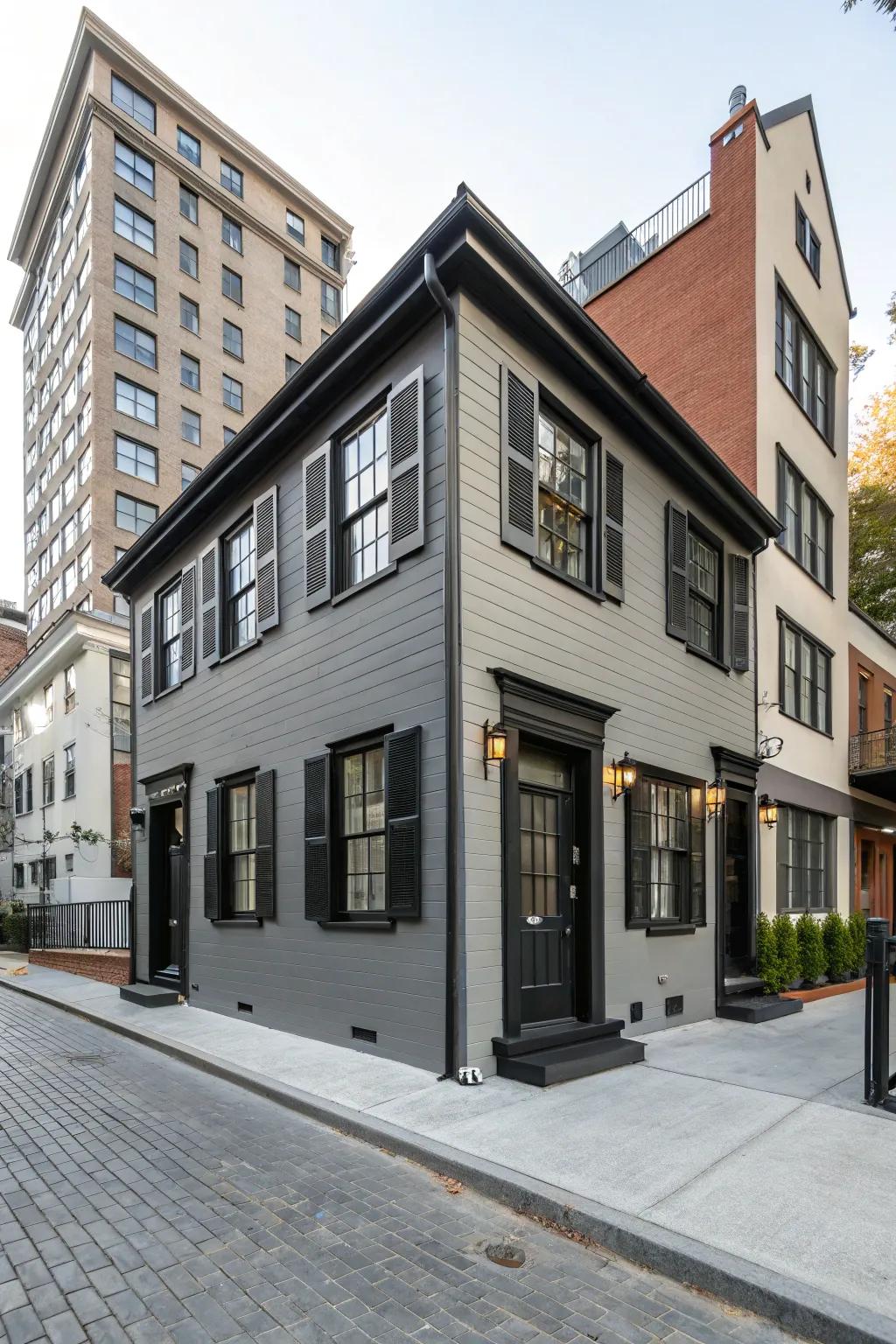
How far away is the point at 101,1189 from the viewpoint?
4.57m

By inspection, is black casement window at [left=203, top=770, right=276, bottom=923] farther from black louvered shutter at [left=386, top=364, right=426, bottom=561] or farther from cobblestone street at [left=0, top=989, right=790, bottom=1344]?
cobblestone street at [left=0, top=989, right=790, bottom=1344]

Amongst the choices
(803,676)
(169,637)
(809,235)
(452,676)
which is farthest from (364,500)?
(809,235)

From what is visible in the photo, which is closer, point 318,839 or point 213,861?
point 318,839

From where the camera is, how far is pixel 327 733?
8.15 m

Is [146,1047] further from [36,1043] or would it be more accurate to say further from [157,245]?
[157,245]

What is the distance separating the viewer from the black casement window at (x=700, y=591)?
9.86 metres

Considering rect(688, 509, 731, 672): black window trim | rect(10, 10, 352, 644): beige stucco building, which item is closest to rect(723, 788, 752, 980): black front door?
rect(688, 509, 731, 672): black window trim

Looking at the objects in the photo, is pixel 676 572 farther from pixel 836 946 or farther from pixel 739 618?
pixel 836 946

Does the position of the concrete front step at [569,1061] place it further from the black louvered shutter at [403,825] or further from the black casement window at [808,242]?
the black casement window at [808,242]

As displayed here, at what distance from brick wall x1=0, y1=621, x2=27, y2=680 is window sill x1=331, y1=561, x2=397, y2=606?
1361 inches

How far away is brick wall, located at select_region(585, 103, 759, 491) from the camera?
12594mm

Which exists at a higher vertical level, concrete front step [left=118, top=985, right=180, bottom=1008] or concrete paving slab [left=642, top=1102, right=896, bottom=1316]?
concrete paving slab [left=642, top=1102, right=896, bottom=1316]

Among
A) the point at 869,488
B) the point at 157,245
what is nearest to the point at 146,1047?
the point at 869,488

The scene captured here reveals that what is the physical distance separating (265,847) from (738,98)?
14.9m
